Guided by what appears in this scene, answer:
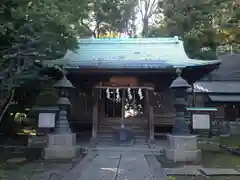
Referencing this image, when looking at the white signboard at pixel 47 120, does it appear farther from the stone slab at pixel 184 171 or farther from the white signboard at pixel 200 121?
the white signboard at pixel 200 121

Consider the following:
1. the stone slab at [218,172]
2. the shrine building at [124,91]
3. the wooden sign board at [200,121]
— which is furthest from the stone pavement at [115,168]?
the shrine building at [124,91]

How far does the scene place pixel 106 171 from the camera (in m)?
8.16

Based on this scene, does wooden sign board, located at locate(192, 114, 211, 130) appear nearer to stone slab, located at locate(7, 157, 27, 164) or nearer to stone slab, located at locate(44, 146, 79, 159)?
stone slab, located at locate(44, 146, 79, 159)

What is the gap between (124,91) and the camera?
49.7 ft

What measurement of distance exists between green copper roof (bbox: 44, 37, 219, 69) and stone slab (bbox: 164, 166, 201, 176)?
18.3ft

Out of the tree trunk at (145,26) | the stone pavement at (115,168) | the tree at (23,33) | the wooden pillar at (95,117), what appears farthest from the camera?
the tree trunk at (145,26)

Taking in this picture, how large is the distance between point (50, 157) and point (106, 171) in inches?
106

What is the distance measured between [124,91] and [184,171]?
24.1ft

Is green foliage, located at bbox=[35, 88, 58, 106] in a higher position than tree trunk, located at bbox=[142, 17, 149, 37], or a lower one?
lower

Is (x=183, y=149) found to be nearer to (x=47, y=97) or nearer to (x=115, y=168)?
(x=115, y=168)

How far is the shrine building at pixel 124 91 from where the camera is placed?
14.0 metres

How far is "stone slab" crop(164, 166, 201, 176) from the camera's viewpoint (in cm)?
798

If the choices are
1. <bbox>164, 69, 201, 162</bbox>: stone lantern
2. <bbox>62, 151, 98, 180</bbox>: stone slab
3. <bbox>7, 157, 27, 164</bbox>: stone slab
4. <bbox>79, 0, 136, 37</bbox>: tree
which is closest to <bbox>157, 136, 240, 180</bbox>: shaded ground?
<bbox>164, 69, 201, 162</bbox>: stone lantern

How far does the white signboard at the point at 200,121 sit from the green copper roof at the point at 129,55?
9.26 ft
